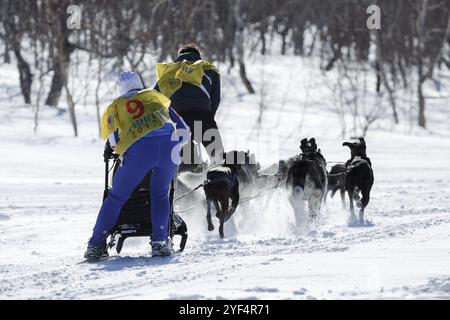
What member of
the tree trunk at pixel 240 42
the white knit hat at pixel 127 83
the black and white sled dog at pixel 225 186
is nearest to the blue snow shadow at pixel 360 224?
the black and white sled dog at pixel 225 186

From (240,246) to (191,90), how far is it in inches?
80.2

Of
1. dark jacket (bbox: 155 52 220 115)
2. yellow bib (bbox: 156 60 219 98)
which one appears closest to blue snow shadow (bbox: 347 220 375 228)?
dark jacket (bbox: 155 52 220 115)

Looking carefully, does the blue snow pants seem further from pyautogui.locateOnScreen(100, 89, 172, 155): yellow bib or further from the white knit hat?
the white knit hat

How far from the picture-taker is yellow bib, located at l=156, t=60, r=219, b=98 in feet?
27.2

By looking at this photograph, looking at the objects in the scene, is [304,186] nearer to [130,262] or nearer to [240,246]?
[240,246]

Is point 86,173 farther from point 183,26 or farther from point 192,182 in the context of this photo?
point 183,26

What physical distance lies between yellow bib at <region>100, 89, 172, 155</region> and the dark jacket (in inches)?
84.7

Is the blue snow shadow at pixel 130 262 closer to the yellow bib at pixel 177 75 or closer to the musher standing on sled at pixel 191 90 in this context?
the musher standing on sled at pixel 191 90

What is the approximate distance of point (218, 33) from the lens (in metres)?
36.7

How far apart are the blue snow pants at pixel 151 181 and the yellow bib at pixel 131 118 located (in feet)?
0.19

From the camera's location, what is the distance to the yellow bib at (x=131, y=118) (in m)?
6.07

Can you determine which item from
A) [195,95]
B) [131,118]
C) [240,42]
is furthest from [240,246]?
[240,42]

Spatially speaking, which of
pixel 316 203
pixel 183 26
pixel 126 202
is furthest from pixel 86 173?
pixel 183 26
